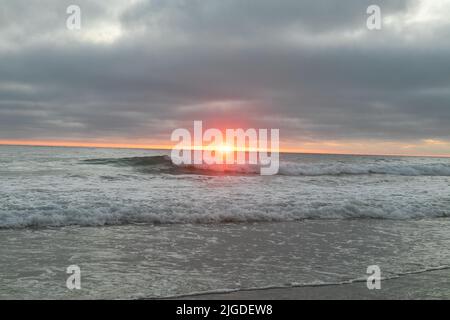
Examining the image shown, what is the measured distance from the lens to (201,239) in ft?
28.8

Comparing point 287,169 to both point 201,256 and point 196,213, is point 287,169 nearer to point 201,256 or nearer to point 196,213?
point 196,213

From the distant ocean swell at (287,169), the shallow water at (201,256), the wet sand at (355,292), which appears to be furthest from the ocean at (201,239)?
the distant ocean swell at (287,169)

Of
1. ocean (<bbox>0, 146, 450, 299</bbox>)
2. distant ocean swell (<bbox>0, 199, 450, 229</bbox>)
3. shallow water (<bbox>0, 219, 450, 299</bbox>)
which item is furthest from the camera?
distant ocean swell (<bbox>0, 199, 450, 229</bbox>)

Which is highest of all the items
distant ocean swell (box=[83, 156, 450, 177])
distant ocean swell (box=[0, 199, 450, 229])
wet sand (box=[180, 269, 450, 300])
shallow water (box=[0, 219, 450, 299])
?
distant ocean swell (box=[83, 156, 450, 177])

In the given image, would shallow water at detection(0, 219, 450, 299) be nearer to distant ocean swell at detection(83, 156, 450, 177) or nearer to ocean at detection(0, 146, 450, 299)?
ocean at detection(0, 146, 450, 299)

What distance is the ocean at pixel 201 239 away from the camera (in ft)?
19.6

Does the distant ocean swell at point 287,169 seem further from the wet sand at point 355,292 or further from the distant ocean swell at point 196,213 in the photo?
the wet sand at point 355,292

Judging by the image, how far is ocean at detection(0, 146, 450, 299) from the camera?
5969 mm

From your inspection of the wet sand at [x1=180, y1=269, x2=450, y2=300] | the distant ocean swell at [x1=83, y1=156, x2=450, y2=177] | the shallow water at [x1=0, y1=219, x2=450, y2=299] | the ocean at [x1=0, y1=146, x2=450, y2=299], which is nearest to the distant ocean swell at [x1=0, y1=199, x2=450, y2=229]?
the ocean at [x1=0, y1=146, x2=450, y2=299]

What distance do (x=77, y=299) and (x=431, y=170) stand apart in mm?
38042

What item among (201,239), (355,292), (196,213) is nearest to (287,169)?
(196,213)
